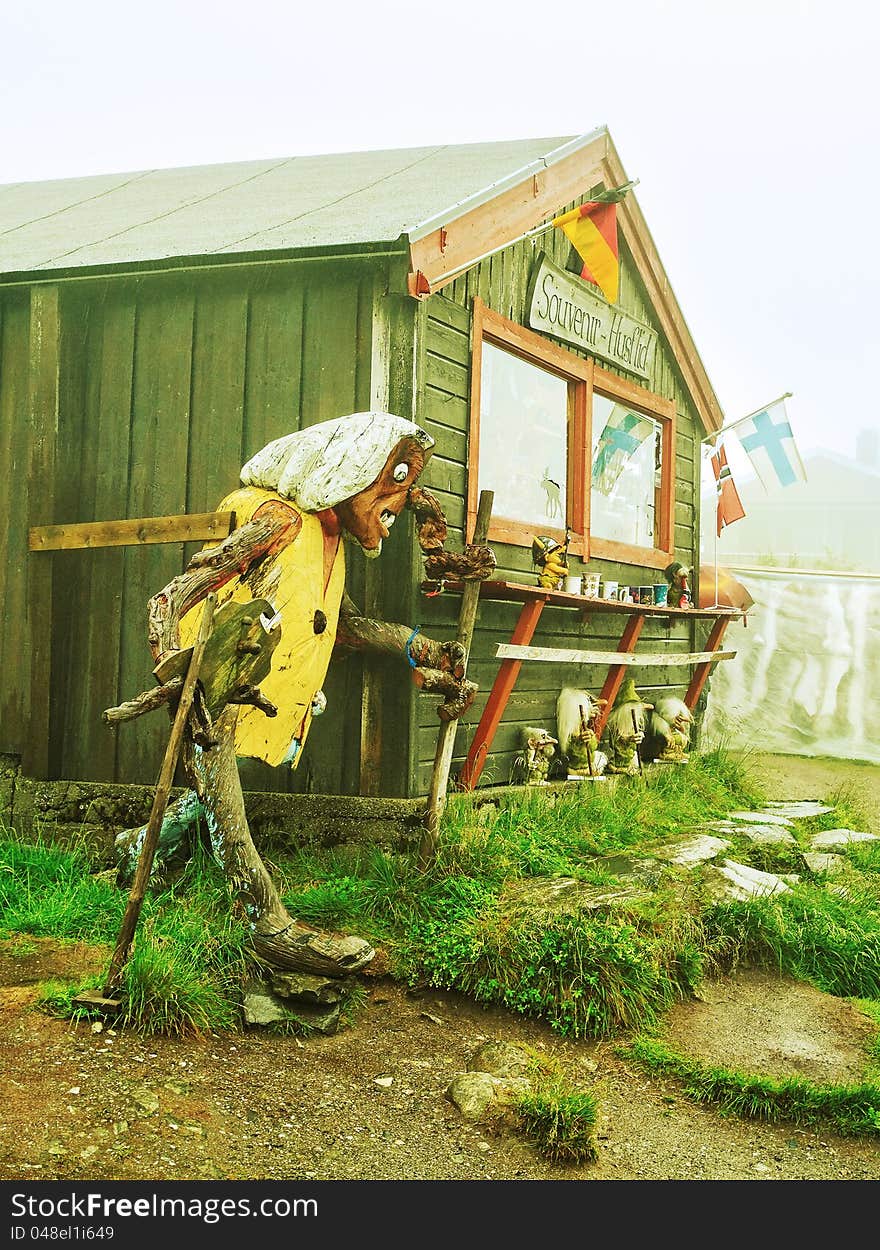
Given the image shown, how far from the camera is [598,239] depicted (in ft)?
24.1

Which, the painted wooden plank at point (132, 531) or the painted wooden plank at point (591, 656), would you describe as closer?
the painted wooden plank at point (132, 531)

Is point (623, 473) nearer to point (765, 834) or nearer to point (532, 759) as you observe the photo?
point (532, 759)

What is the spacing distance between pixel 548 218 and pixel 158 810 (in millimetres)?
4826

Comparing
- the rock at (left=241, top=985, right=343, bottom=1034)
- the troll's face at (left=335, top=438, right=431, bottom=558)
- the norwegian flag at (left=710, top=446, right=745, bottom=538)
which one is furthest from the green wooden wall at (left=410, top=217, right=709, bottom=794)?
the rock at (left=241, top=985, right=343, bottom=1034)

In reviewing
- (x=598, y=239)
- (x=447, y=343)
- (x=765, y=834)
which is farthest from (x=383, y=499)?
(x=765, y=834)

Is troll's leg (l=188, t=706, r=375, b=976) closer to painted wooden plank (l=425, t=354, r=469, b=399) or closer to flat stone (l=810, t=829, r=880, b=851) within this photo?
painted wooden plank (l=425, t=354, r=469, b=399)

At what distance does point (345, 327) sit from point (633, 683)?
382 cm

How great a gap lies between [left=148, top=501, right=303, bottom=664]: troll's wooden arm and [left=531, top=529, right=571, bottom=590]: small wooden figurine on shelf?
87.7 inches

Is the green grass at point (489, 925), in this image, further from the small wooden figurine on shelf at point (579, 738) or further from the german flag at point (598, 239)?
the german flag at point (598, 239)

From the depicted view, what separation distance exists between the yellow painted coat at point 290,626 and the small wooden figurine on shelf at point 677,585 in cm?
423

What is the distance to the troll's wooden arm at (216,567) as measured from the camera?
4.14 metres

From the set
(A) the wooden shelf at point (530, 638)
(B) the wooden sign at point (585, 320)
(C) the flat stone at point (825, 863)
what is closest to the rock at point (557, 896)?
(A) the wooden shelf at point (530, 638)

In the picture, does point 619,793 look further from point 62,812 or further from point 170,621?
point 170,621

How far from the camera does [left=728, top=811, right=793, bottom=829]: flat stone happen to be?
26.0 feet
